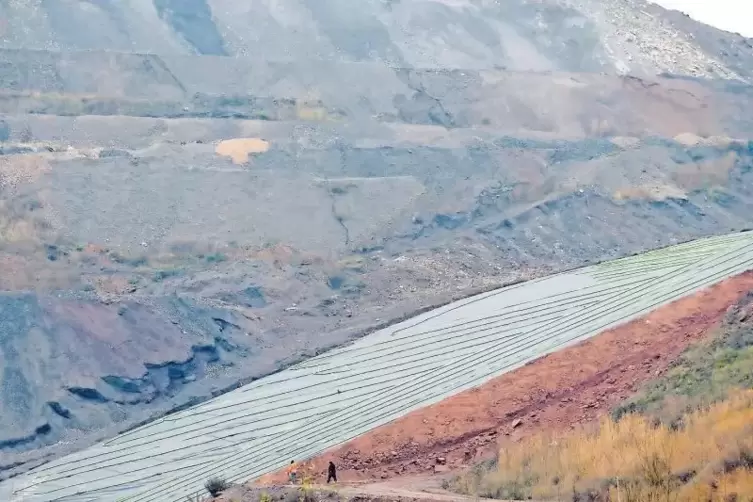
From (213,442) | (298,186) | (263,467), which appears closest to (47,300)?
(213,442)

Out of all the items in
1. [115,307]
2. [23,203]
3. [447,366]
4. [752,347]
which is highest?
[752,347]

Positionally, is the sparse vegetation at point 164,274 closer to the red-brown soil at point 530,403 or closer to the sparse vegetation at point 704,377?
the red-brown soil at point 530,403

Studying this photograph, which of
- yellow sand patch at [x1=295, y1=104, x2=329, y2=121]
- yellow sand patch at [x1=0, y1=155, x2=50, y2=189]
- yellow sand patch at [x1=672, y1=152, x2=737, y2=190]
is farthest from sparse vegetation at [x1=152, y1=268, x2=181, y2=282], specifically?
yellow sand patch at [x1=672, y1=152, x2=737, y2=190]

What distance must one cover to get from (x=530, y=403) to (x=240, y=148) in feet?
55.0

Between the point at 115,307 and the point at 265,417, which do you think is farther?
the point at 115,307

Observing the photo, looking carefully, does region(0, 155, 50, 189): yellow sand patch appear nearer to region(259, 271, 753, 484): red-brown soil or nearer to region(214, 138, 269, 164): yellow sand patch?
region(214, 138, 269, 164): yellow sand patch

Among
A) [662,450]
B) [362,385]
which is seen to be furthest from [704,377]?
[362,385]

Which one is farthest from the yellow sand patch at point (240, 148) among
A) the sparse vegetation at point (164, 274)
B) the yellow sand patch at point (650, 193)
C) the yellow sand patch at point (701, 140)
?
the yellow sand patch at point (701, 140)

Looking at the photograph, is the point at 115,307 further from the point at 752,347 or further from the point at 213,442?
the point at 752,347

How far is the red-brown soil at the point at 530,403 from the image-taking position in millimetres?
15695

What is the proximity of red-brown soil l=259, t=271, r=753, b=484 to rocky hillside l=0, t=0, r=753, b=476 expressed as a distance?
5084 millimetres

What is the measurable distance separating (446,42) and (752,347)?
29830 millimetres

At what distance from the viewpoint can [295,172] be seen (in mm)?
31203

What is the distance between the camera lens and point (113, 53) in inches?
1432
